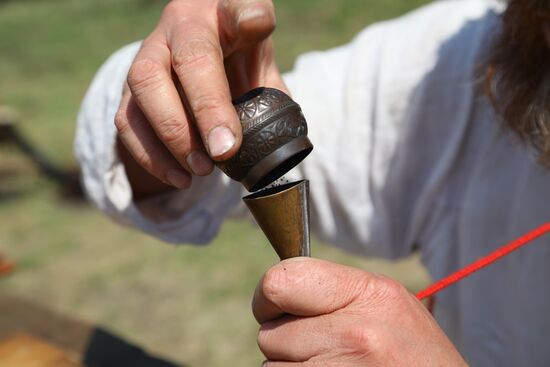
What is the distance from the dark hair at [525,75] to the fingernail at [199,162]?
1.52 feet

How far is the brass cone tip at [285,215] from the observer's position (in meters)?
0.77

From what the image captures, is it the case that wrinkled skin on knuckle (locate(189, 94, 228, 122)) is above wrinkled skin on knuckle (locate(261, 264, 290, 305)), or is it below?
above

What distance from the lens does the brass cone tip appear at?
0.77 meters

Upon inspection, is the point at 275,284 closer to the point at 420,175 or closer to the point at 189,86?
the point at 189,86

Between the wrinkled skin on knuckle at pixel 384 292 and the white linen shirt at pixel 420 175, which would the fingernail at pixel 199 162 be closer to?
the wrinkled skin on knuckle at pixel 384 292

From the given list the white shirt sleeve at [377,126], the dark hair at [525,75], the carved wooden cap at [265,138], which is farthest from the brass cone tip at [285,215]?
the white shirt sleeve at [377,126]

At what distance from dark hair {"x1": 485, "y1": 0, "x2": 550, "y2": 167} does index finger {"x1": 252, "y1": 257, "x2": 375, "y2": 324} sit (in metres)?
0.41

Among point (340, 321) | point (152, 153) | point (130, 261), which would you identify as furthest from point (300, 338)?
point (130, 261)

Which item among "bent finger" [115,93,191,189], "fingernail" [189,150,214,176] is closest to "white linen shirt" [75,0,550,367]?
"bent finger" [115,93,191,189]

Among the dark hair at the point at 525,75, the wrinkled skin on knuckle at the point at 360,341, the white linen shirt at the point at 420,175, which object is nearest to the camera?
the wrinkled skin on knuckle at the point at 360,341

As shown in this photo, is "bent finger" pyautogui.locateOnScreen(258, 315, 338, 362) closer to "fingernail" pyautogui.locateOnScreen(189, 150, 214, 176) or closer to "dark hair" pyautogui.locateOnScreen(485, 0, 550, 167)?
"fingernail" pyautogui.locateOnScreen(189, 150, 214, 176)

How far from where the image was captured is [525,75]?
3.52 feet

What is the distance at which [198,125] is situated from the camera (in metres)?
0.79

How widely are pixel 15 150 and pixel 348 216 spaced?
159 inches
